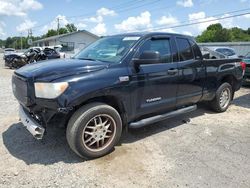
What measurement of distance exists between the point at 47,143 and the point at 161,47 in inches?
102

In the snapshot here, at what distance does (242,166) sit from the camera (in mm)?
3908

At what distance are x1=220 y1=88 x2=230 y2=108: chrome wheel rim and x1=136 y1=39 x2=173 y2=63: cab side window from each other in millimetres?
2313

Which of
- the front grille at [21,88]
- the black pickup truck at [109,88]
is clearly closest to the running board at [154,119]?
the black pickup truck at [109,88]

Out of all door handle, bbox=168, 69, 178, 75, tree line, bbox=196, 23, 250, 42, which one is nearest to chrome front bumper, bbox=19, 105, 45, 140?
door handle, bbox=168, 69, 178, 75

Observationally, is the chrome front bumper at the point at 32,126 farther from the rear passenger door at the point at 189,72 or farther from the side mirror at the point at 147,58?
the rear passenger door at the point at 189,72

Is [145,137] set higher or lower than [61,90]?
lower

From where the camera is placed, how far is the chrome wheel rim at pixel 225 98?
665cm

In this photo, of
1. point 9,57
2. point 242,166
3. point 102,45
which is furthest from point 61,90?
point 9,57

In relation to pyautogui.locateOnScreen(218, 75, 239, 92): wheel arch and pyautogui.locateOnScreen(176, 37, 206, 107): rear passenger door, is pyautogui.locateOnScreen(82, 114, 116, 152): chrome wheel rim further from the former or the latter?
pyautogui.locateOnScreen(218, 75, 239, 92): wheel arch

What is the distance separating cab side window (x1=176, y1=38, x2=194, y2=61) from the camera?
17.2ft

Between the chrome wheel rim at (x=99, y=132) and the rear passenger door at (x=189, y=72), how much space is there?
1676 millimetres

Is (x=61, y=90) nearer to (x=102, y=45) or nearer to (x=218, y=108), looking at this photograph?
(x=102, y=45)

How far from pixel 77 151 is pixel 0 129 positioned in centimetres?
215

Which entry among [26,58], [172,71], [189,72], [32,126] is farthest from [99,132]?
[26,58]
